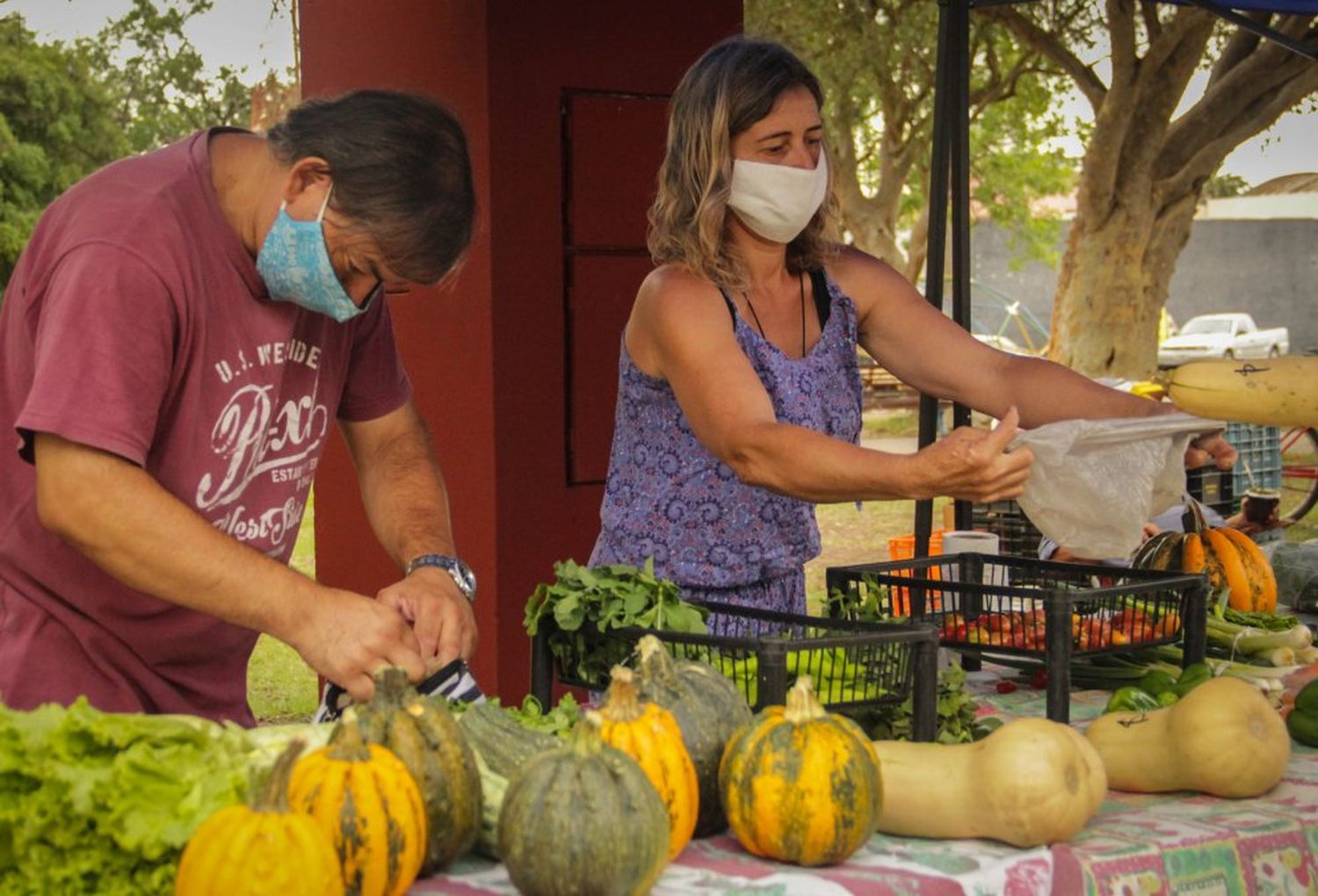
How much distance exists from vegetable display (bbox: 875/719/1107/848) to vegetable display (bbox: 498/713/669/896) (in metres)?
0.48

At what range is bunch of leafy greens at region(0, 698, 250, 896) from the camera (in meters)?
1.77

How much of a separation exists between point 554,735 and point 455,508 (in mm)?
3131

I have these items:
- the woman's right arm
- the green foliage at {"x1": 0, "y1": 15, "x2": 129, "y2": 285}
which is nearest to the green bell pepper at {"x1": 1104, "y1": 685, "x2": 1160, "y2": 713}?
the woman's right arm

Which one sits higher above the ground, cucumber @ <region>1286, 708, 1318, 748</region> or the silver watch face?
the silver watch face

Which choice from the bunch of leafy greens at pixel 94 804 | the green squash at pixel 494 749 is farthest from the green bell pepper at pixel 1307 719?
the bunch of leafy greens at pixel 94 804

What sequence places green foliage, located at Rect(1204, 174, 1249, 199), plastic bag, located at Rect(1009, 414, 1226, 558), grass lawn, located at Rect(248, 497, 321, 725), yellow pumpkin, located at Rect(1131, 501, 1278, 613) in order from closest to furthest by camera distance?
plastic bag, located at Rect(1009, 414, 1226, 558)
yellow pumpkin, located at Rect(1131, 501, 1278, 613)
grass lawn, located at Rect(248, 497, 321, 725)
green foliage, located at Rect(1204, 174, 1249, 199)

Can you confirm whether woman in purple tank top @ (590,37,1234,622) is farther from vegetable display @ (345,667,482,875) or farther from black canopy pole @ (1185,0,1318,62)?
black canopy pole @ (1185,0,1318,62)

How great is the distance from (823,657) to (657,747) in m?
0.59

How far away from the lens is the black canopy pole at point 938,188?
5.47 m

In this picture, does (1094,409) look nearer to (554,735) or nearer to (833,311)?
(833,311)

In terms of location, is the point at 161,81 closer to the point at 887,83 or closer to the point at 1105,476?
the point at 887,83

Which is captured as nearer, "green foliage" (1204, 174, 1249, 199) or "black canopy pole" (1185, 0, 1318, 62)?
"black canopy pole" (1185, 0, 1318, 62)

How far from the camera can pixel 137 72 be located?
17688 millimetres

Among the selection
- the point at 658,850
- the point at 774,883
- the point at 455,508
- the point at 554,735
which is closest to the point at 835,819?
the point at 774,883
